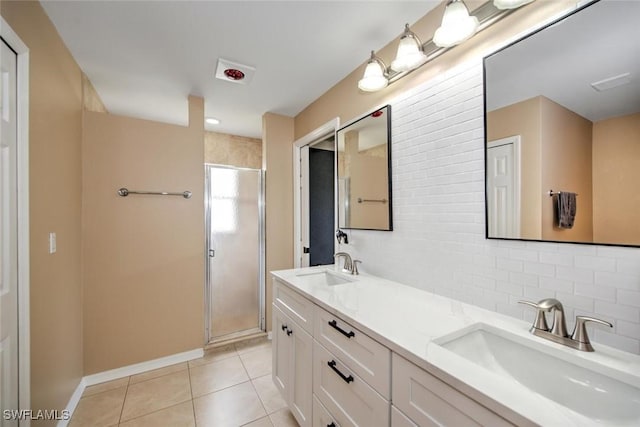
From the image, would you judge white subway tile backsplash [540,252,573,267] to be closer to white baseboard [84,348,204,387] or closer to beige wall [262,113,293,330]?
beige wall [262,113,293,330]

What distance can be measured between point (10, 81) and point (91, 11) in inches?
23.7

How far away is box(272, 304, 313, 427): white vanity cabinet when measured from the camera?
4.48 feet

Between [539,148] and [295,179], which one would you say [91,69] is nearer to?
[295,179]

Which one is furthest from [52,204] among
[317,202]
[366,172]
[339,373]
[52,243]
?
[317,202]

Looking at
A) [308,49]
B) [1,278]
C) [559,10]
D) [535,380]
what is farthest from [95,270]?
[559,10]

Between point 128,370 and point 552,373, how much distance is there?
275 cm

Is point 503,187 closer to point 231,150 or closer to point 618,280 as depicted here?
point 618,280

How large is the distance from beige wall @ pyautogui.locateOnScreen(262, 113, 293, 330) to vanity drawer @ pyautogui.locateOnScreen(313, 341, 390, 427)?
1601 millimetres

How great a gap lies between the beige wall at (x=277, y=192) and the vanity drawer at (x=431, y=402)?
2107 millimetres

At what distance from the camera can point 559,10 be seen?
948 mm

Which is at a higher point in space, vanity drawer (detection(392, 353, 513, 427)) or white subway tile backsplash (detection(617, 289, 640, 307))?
white subway tile backsplash (detection(617, 289, 640, 307))

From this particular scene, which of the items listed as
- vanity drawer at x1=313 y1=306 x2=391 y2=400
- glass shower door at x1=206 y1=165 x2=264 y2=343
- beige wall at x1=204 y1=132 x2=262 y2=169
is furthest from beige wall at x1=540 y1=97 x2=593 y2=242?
beige wall at x1=204 y1=132 x2=262 y2=169

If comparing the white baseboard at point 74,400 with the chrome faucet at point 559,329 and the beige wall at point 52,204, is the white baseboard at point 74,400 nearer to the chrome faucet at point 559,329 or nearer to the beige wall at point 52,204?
the beige wall at point 52,204

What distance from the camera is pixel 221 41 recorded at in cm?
166
